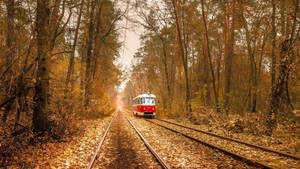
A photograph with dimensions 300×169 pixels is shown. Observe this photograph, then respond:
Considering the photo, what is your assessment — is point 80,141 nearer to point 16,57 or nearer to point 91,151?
point 91,151

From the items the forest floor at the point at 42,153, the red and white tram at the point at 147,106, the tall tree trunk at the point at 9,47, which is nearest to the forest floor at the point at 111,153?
the forest floor at the point at 42,153

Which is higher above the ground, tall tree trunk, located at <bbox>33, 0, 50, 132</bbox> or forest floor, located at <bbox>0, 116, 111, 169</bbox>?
tall tree trunk, located at <bbox>33, 0, 50, 132</bbox>

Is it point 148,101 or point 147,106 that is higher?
point 148,101

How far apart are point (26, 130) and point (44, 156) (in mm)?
1131

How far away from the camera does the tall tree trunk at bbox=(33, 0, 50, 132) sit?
6215mm

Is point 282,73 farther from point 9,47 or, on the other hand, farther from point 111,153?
point 9,47

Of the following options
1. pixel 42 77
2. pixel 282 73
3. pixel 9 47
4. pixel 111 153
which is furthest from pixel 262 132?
pixel 9 47

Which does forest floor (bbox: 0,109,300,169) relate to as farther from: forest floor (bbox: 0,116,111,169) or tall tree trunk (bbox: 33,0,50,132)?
tall tree trunk (bbox: 33,0,50,132)

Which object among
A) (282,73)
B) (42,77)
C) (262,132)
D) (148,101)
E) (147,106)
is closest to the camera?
(42,77)

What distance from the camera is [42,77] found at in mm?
6242

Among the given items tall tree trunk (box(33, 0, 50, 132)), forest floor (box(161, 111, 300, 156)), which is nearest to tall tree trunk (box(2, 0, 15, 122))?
tall tree trunk (box(33, 0, 50, 132))

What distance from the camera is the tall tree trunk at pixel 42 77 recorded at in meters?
6.21

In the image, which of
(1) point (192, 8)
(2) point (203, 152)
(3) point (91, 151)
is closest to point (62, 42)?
(3) point (91, 151)

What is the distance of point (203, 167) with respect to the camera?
5051 mm
